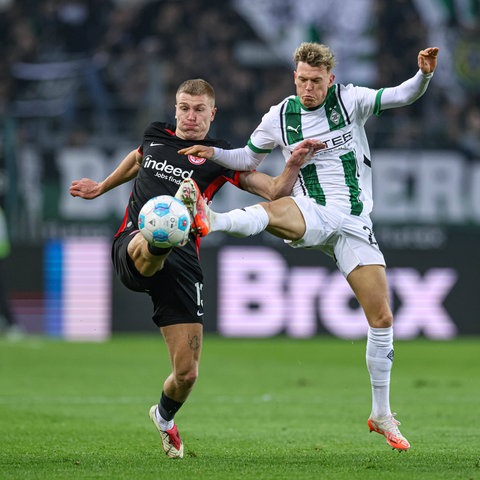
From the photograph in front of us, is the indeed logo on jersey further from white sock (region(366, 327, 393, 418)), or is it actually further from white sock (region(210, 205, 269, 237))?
white sock (region(366, 327, 393, 418))

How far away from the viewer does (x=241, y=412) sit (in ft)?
35.1

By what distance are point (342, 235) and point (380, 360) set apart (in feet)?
2.89

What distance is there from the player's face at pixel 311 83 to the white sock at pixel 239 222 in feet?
3.14

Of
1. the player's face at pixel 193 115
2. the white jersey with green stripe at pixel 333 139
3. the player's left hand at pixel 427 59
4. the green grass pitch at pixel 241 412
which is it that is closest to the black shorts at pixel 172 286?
the player's face at pixel 193 115

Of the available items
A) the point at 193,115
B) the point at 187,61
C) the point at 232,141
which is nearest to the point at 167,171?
the point at 193,115

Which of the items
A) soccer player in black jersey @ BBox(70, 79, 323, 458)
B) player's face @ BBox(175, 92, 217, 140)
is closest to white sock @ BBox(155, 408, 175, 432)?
soccer player in black jersey @ BBox(70, 79, 323, 458)

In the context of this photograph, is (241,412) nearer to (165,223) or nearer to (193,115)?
(193,115)

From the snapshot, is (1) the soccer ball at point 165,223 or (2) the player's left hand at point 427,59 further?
(2) the player's left hand at point 427,59

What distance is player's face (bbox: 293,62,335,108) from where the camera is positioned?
306 inches

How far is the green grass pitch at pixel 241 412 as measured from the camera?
7035 mm

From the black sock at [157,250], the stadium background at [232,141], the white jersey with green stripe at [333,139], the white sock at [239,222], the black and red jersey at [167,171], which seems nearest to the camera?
the black sock at [157,250]

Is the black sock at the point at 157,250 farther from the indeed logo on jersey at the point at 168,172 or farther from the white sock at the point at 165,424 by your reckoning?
the white sock at the point at 165,424

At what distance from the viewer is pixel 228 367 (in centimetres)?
1538

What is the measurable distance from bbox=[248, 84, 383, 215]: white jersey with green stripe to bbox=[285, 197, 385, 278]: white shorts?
8cm
